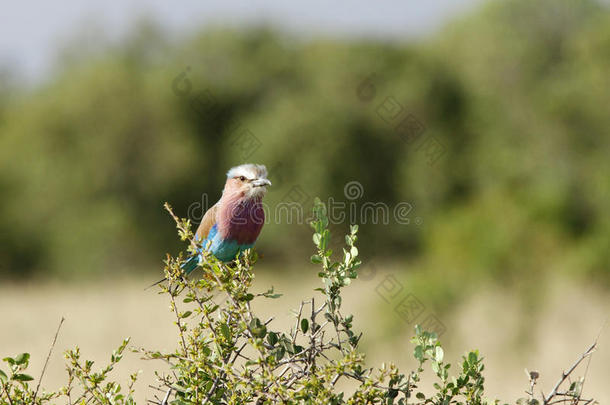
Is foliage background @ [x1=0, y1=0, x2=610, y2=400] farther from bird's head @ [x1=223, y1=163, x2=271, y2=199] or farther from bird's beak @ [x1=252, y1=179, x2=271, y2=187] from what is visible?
bird's beak @ [x1=252, y1=179, x2=271, y2=187]

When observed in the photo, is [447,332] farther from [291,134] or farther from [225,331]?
[291,134]

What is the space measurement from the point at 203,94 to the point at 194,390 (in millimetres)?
21650

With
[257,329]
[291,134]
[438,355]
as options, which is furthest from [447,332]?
[291,134]

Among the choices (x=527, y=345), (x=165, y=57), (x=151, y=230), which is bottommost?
(x=527, y=345)

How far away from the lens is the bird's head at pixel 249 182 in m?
4.78

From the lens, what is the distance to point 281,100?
26.8 m

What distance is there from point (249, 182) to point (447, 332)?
30.1ft

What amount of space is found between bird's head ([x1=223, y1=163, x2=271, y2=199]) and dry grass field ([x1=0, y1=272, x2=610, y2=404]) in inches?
170

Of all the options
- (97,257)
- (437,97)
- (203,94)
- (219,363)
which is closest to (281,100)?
(203,94)

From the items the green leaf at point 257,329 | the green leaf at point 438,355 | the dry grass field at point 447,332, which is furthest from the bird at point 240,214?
the dry grass field at point 447,332

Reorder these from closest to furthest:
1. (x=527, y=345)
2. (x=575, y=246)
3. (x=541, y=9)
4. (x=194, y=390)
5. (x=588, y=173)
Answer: (x=194, y=390), (x=527, y=345), (x=575, y=246), (x=588, y=173), (x=541, y=9)

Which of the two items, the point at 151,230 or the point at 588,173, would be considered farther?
the point at 151,230

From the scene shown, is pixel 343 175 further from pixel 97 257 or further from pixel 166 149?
pixel 97 257

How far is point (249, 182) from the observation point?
4.80m
